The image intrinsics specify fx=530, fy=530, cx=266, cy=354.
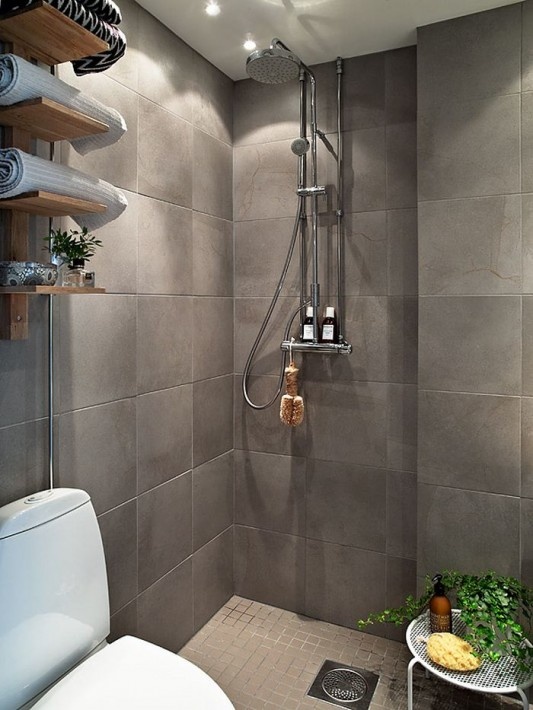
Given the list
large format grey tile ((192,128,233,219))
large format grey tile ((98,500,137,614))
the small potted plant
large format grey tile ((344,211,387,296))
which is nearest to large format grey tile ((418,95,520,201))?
large format grey tile ((344,211,387,296))

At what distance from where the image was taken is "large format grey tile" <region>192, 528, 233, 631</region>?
233 centimetres

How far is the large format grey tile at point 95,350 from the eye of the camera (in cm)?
163

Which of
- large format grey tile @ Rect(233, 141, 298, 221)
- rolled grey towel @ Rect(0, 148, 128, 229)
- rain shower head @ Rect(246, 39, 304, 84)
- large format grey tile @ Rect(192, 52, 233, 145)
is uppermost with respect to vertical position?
large format grey tile @ Rect(192, 52, 233, 145)

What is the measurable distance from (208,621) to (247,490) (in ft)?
1.98

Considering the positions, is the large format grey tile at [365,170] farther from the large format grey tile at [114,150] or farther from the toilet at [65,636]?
the toilet at [65,636]

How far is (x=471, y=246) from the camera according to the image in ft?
6.40

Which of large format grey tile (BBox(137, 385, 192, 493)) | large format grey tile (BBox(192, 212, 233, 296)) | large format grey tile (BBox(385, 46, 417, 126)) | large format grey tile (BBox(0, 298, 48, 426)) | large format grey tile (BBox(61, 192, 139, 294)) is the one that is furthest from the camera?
large format grey tile (BBox(192, 212, 233, 296))

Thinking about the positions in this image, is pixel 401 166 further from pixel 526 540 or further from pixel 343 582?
pixel 343 582

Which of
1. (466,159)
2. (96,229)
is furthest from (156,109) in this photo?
(466,159)

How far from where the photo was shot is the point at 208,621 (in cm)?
242

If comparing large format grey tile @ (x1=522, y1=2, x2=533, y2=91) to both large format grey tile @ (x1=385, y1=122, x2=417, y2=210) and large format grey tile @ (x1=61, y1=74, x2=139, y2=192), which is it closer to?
large format grey tile @ (x1=385, y1=122, x2=417, y2=210)

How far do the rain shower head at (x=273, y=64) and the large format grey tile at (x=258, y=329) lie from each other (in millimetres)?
912

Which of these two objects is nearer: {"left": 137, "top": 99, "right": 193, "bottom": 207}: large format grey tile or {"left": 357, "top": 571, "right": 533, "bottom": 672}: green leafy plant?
{"left": 357, "top": 571, "right": 533, "bottom": 672}: green leafy plant

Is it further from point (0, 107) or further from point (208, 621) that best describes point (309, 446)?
point (0, 107)
